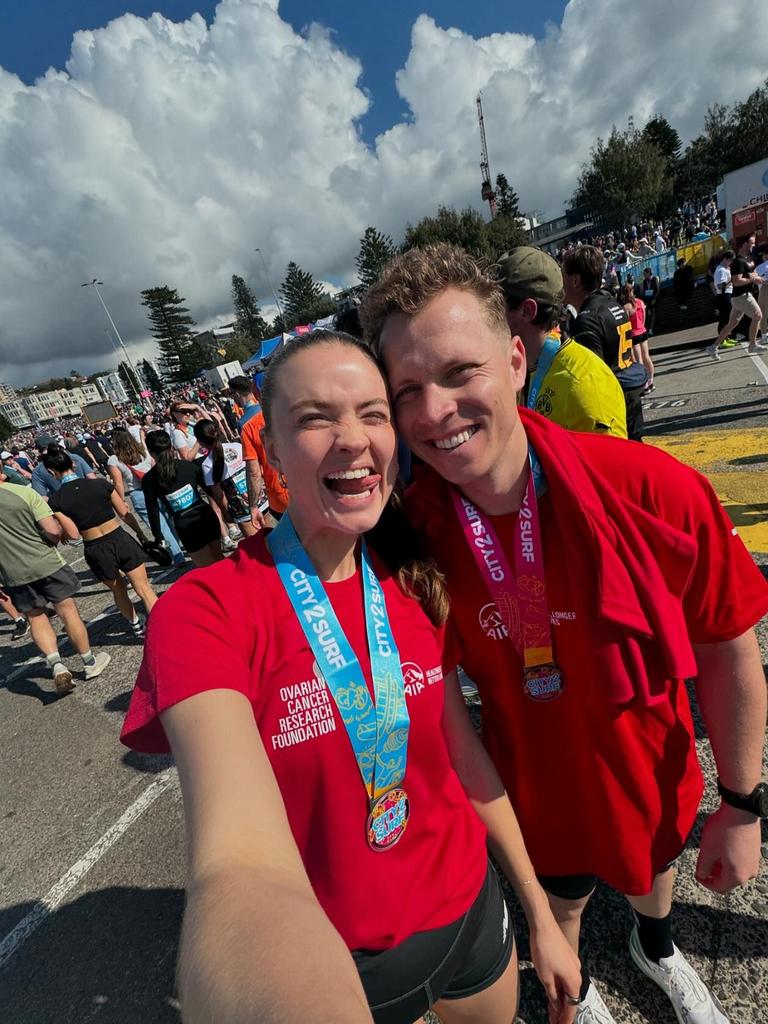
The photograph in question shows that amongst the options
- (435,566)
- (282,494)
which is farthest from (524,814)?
(282,494)

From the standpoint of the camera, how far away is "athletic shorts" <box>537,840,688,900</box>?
5.04ft

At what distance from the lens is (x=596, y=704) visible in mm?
1253

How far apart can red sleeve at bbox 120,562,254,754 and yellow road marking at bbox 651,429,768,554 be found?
4.45m

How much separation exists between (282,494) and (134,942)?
11.2ft

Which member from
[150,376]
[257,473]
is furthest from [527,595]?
[150,376]

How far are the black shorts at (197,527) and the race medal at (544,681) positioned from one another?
14.8 ft

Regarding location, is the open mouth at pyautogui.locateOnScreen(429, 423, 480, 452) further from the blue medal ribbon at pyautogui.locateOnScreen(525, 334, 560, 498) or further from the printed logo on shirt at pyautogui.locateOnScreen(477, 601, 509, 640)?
the blue medal ribbon at pyautogui.locateOnScreen(525, 334, 560, 498)

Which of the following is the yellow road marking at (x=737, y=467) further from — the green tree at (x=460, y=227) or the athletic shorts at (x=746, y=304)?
the green tree at (x=460, y=227)

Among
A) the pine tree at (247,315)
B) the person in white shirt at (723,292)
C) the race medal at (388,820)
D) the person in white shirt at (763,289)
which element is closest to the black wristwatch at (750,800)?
the race medal at (388,820)

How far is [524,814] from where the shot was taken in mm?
1458

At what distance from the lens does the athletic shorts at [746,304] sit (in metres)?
9.18

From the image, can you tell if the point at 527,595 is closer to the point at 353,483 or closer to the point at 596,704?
Answer: the point at 596,704

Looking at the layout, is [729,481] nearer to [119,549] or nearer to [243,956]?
[243,956]

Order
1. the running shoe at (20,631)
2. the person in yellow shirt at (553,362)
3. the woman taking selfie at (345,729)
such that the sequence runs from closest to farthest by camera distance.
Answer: the woman taking selfie at (345,729) < the person in yellow shirt at (553,362) < the running shoe at (20,631)
